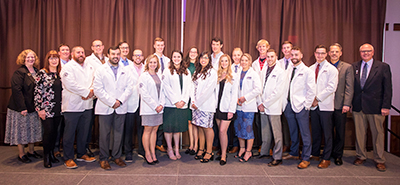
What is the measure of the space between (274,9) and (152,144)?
3396mm

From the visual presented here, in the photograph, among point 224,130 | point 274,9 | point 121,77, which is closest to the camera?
point 121,77

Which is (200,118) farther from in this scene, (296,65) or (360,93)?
(360,93)

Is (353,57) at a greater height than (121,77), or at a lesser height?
greater

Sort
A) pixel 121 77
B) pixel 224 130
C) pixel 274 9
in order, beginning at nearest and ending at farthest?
pixel 121 77
pixel 224 130
pixel 274 9

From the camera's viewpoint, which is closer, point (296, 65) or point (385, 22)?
point (296, 65)

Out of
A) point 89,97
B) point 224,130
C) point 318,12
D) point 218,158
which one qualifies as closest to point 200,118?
point 224,130

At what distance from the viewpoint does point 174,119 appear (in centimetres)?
356

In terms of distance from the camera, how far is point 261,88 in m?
3.55

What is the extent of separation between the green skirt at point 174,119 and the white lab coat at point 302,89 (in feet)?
5.54

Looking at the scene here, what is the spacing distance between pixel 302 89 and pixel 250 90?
79 cm

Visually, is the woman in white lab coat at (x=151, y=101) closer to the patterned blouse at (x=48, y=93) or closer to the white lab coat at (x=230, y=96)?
the white lab coat at (x=230, y=96)

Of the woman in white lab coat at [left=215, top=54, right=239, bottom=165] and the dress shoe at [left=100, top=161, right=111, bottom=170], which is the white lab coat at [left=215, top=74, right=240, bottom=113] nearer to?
the woman in white lab coat at [left=215, top=54, right=239, bottom=165]

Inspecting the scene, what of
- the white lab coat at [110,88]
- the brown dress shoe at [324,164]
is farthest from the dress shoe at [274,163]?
the white lab coat at [110,88]

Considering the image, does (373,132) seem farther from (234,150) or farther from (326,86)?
(234,150)
